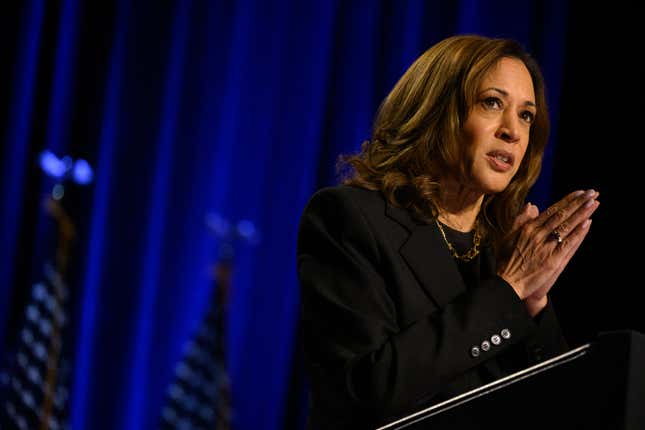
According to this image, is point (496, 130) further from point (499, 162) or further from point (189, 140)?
point (189, 140)

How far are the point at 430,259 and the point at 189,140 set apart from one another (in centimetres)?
252

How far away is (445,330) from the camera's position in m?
1.29

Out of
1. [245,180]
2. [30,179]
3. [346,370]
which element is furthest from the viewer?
[245,180]

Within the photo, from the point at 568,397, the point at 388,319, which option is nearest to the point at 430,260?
the point at 388,319

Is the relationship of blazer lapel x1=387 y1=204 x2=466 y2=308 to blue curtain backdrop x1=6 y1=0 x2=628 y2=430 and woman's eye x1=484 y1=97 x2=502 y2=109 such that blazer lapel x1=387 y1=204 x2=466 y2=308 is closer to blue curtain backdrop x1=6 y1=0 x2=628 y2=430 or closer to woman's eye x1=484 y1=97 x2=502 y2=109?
woman's eye x1=484 y1=97 x2=502 y2=109

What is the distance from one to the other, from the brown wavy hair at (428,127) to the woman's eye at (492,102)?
0.02 m

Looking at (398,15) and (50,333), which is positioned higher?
(398,15)

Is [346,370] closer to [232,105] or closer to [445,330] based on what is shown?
[445,330]

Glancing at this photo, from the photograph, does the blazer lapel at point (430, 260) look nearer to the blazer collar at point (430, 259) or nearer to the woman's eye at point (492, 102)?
the blazer collar at point (430, 259)

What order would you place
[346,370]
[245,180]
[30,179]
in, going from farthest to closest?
[245,180], [30,179], [346,370]

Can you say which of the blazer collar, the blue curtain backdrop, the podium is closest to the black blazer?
the blazer collar

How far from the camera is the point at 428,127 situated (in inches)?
63.2

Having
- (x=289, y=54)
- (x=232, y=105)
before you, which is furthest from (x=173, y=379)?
(x=289, y=54)

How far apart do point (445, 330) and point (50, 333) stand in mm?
2898
